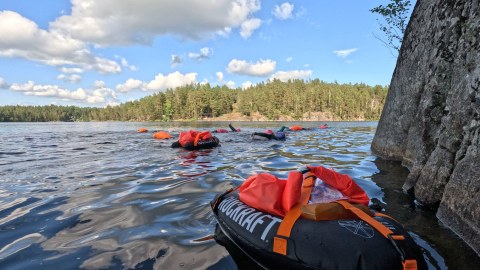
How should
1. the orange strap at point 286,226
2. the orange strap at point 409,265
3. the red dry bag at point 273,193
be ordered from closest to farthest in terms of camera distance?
the orange strap at point 409,265 < the orange strap at point 286,226 < the red dry bag at point 273,193

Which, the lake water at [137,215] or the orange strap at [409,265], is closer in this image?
the orange strap at [409,265]

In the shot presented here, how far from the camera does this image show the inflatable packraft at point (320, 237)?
275 centimetres

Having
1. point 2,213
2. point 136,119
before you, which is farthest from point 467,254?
point 136,119

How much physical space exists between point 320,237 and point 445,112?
4.49 meters

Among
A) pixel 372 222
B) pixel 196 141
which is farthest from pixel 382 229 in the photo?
pixel 196 141

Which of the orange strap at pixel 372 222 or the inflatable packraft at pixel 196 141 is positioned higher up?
the orange strap at pixel 372 222

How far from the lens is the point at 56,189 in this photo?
700 centimetres

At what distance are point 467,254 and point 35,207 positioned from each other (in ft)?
22.6

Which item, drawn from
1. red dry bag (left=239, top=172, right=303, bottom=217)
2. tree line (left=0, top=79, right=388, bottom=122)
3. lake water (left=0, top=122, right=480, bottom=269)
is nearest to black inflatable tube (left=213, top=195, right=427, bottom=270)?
red dry bag (left=239, top=172, right=303, bottom=217)

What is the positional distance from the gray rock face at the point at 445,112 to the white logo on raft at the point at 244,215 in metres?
2.76

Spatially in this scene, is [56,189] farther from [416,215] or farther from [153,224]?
[416,215]

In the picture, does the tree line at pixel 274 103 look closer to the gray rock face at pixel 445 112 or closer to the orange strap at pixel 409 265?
the gray rock face at pixel 445 112

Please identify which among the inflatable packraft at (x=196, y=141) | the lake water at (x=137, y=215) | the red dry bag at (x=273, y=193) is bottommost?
the lake water at (x=137, y=215)

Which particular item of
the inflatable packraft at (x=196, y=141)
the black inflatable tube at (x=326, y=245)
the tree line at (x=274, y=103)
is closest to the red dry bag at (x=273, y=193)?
the black inflatable tube at (x=326, y=245)
